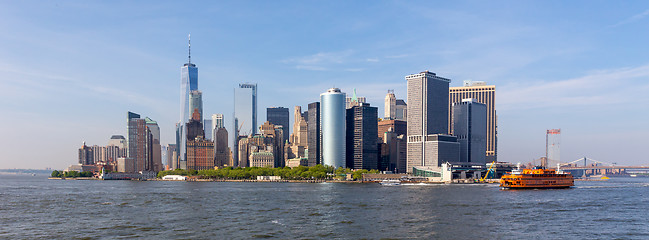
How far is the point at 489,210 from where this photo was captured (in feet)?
378

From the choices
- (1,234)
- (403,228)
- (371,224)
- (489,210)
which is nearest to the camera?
(1,234)

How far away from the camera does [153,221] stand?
304 feet

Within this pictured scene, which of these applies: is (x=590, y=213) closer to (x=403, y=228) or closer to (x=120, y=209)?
(x=403, y=228)

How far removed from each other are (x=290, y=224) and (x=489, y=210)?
4794 centimetres

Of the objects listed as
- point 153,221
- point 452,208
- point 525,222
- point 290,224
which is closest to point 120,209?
point 153,221

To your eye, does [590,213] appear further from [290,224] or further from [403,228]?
[290,224]

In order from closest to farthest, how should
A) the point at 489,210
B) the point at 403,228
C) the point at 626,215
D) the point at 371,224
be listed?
the point at 403,228 < the point at 371,224 < the point at 626,215 < the point at 489,210

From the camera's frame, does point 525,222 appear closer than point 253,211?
Yes

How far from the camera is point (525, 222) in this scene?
9406cm

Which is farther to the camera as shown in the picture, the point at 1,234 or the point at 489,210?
the point at 489,210

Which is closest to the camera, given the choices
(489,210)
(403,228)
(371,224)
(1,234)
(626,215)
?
(1,234)

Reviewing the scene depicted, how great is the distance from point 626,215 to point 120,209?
10279 cm

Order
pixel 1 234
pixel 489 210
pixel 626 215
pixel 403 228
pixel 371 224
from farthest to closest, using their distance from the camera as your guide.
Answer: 1. pixel 489 210
2. pixel 626 215
3. pixel 371 224
4. pixel 403 228
5. pixel 1 234

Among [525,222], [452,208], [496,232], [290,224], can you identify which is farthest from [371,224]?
[452,208]
